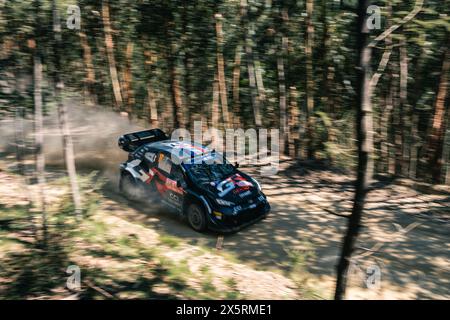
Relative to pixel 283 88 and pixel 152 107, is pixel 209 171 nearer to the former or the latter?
pixel 283 88

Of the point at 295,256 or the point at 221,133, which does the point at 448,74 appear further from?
the point at 221,133

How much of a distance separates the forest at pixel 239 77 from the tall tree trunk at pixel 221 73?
32 millimetres

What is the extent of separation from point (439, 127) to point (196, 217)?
667cm

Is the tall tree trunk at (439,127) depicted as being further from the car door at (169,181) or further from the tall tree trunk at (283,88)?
the car door at (169,181)

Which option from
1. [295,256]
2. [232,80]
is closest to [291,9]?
[232,80]

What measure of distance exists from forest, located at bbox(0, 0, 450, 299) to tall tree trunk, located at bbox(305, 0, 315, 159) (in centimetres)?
3

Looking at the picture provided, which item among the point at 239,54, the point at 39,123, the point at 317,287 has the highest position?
the point at 239,54

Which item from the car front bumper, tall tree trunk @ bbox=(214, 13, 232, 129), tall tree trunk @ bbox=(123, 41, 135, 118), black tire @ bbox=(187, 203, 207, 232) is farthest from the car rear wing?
tall tree trunk @ bbox=(123, 41, 135, 118)

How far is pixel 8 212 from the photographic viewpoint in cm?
796

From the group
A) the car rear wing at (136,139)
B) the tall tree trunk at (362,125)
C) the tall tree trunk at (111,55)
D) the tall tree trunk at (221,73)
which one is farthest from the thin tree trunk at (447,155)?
the tall tree trunk at (111,55)

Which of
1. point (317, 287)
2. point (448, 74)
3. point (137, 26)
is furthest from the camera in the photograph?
point (137, 26)

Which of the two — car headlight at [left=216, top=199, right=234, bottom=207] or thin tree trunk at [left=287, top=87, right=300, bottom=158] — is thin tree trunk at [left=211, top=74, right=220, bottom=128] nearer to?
thin tree trunk at [left=287, top=87, right=300, bottom=158]

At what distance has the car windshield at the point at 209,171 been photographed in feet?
27.9
